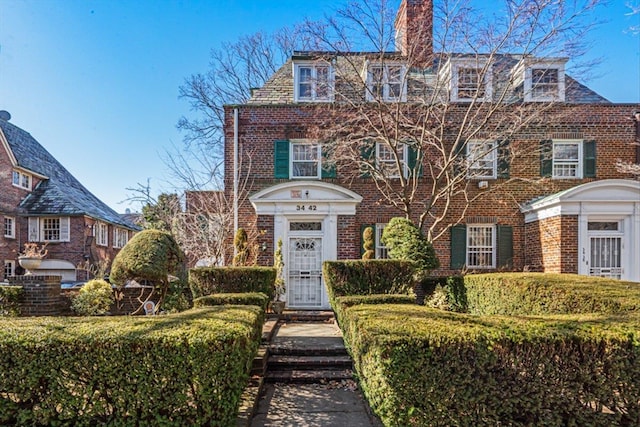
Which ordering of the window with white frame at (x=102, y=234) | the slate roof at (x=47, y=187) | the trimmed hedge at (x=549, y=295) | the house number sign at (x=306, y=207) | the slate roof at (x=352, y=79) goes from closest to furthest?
the trimmed hedge at (x=549, y=295), the house number sign at (x=306, y=207), the slate roof at (x=352, y=79), the slate roof at (x=47, y=187), the window with white frame at (x=102, y=234)

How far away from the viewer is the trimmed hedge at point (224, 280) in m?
8.75

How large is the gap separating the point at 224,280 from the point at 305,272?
10.4 ft

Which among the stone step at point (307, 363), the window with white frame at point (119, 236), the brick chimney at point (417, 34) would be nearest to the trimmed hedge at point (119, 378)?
the stone step at point (307, 363)

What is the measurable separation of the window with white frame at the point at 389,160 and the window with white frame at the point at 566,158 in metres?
4.70

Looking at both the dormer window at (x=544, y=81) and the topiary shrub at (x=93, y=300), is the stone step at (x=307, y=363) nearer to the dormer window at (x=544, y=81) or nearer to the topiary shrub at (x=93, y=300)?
the topiary shrub at (x=93, y=300)

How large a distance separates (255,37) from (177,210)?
43.1ft

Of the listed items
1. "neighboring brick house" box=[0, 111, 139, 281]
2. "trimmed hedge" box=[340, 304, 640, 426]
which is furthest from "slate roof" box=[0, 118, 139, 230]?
"trimmed hedge" box=[340, 304, 640, 426]

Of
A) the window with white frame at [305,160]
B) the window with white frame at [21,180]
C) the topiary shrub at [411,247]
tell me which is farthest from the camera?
the window with white frame at [21,180]

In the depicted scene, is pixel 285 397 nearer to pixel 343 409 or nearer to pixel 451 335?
pixel 343 409

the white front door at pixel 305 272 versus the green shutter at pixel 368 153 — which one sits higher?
the green shutter at pixel 368 153

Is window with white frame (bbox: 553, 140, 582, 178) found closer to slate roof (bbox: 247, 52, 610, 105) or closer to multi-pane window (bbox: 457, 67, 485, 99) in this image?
slate roof (bbox: 247, 52, 610, 105)

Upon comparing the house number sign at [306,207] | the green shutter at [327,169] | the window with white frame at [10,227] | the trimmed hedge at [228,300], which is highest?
the green shutter at [327,169]

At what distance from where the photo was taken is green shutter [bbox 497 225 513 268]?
12.1m

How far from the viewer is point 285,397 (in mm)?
5492
